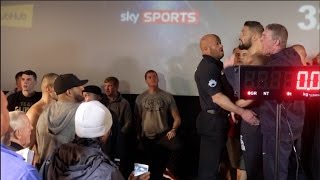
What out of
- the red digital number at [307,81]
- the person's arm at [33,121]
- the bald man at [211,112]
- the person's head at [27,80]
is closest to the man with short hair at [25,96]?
the person's head at [27,80]

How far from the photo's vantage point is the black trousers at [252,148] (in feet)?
9.52

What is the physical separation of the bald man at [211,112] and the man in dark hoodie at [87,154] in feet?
4.61

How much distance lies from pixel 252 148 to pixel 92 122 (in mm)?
1421

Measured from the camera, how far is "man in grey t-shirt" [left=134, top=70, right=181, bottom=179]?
4461mm

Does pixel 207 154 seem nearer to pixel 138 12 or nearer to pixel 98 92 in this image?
pixel 98 92

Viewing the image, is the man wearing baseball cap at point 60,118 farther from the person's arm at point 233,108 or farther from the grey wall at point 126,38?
the grey wall at point 126,38

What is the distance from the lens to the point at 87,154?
181cm

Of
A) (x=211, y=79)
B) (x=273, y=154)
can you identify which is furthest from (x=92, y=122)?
(x=211, y=79)

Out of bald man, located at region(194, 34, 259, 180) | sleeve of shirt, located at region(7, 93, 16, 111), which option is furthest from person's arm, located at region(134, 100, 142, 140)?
bald man, located at region(194, 34, 259, 180)

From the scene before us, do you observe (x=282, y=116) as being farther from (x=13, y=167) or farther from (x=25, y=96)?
(x=25, y=96)

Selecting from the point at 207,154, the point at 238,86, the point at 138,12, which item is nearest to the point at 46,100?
the point at 207,154

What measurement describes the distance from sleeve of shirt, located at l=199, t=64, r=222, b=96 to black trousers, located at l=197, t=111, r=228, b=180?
202 millimetres

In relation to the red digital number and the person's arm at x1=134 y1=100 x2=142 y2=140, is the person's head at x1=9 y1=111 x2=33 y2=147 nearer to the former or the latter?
the red digital number

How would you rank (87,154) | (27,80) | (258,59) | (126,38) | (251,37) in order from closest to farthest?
(87,154) < (258,59) < (251,37) < (27,80) < (126,38)
